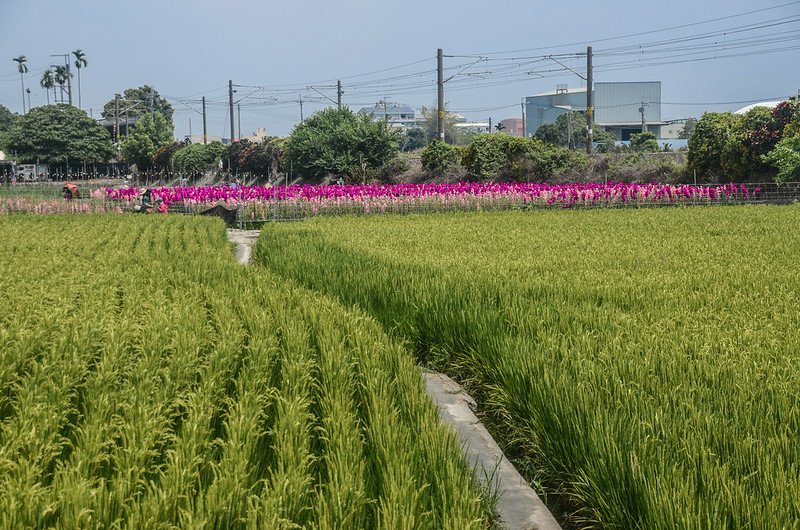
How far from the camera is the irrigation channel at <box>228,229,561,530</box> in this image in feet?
13.3

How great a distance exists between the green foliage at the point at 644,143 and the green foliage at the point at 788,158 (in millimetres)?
34855

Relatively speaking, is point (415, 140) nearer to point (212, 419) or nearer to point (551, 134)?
point (551, 134)

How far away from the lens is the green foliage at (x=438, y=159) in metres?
40.9

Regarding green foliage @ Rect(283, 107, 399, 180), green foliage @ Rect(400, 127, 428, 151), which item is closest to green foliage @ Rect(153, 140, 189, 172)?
green foliage @ Rect(283, 107, 399, 180)

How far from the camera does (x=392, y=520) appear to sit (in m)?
2.88

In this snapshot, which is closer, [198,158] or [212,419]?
[212,419]

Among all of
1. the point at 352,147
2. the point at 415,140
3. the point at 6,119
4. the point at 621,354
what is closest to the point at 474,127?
the point at 415,140

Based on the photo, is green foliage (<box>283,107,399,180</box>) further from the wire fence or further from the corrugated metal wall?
the corrugated metal wall

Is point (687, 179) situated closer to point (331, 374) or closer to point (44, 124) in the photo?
point (331, 374)

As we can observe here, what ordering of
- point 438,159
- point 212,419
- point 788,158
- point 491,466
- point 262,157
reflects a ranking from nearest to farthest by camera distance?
1. point 212,419
2. point 491,466
3. point 788,158
4. point 438,159
5. point 262,157

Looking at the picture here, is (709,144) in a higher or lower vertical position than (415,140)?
lower

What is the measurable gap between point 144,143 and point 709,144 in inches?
2305

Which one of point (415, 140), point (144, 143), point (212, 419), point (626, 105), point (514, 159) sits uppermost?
point (626, 105)

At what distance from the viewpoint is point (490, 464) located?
4891mm
